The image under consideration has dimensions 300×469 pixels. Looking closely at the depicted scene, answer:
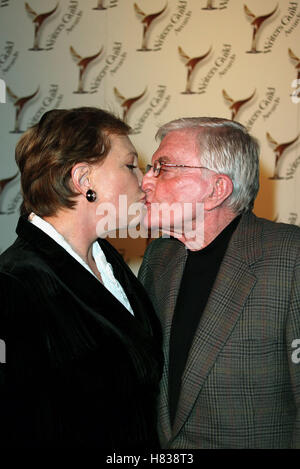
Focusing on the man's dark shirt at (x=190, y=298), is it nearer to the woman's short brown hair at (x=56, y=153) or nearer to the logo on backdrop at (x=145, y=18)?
the woman's short brown hair at (x=56, y=153)

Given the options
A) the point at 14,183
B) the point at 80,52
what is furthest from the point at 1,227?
the point at 80,52

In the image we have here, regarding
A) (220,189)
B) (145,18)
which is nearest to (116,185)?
(220,189)

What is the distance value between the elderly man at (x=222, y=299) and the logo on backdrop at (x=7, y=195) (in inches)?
50.1

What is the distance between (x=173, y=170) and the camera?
1435 millimetres

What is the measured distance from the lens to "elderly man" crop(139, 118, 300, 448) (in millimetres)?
1222

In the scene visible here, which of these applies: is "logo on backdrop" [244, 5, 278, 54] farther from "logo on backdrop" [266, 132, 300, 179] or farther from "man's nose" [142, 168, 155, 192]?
"man's nose" [142, 168, 155, 192]

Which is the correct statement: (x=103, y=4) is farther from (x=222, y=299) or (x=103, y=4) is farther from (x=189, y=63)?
(x=222, y=299)

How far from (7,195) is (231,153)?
4.98ft

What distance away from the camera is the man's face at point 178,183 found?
1414mm

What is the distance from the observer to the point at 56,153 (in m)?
1.20

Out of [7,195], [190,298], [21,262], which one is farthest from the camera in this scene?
[7,195]

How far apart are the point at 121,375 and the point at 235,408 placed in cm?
30

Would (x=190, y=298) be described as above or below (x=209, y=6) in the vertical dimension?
below

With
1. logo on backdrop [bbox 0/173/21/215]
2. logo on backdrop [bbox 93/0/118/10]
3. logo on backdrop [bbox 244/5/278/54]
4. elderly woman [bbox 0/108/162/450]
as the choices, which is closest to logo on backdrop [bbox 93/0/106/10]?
logo on backdrop [bbox 93/0/118/10]
